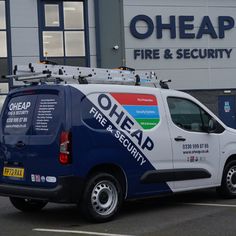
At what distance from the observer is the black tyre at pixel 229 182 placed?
30.0ft

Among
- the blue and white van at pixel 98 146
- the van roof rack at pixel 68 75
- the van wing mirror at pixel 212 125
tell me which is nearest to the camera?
the blue and white van at pixel 98 146

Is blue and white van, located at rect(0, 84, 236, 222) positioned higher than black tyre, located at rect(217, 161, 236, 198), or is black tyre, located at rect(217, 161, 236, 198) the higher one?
blue and white van, located at rect(0, 84, 236, 222)

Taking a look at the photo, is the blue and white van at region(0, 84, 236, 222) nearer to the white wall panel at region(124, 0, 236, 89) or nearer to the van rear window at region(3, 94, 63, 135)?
the van rear window at region(3, 94, 63, 135)

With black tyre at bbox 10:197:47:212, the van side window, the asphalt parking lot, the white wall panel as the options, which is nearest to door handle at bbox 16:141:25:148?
the asphalt parking lot

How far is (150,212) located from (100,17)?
16.8 m

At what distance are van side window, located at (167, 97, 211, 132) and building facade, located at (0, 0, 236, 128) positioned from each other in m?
15.1

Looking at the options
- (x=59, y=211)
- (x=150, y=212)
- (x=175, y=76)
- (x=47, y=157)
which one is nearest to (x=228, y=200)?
(x=150, y=212)

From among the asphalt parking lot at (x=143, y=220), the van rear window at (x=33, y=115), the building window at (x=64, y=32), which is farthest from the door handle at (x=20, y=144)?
the building window at (x=64, y=32)

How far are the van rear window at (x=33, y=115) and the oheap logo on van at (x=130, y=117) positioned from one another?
551mm

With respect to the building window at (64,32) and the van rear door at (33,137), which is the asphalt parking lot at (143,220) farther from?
the building window at (64,32)

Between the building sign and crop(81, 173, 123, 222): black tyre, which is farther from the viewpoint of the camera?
the building sign

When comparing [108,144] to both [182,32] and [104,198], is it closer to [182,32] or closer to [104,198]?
[104,198]

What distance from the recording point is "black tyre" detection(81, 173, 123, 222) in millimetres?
7223

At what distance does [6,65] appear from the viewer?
23.2 metres
